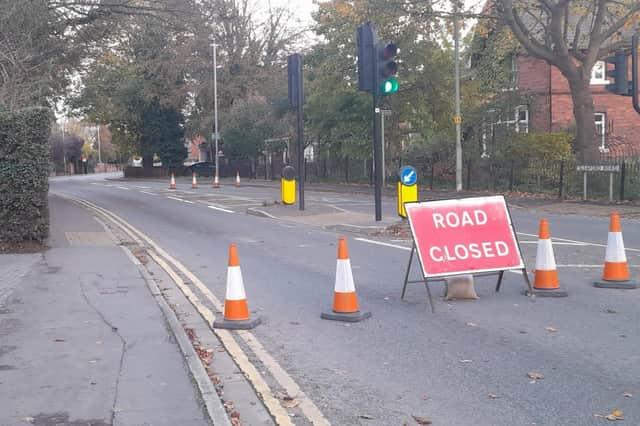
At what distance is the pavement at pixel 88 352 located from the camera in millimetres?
5098

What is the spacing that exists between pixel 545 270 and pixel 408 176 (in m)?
7.41

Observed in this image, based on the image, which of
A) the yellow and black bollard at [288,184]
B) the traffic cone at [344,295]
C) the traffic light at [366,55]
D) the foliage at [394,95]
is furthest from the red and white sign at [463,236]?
the foliage at [394,95]

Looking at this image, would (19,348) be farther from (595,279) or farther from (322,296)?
(595,279)

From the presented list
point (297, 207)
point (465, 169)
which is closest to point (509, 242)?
point (297, 207)

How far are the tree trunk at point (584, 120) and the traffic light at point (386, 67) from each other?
1125cm

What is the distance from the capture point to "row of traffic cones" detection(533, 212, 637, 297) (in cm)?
A: 884

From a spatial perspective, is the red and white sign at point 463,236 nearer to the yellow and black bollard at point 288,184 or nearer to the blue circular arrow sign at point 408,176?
the blue circular arrow sign at point 408,176

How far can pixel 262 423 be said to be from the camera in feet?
15.9

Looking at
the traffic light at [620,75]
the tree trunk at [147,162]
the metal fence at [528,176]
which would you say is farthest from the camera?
the tree trunk at [147,162]

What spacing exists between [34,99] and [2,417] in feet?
56.4

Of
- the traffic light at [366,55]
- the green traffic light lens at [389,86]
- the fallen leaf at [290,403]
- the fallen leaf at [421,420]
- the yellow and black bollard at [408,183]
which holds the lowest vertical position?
the fallen leaf at [421,420]

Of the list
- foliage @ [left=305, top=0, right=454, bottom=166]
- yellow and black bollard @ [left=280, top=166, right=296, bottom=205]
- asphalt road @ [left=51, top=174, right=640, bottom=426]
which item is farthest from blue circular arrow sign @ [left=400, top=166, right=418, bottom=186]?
foliage @ [left=305, top=0, right=454, bottom=166]

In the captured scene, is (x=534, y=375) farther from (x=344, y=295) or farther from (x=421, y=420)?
(x=344, y=295)

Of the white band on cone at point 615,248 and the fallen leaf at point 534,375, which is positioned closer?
the fallen leaf at point 534,375
